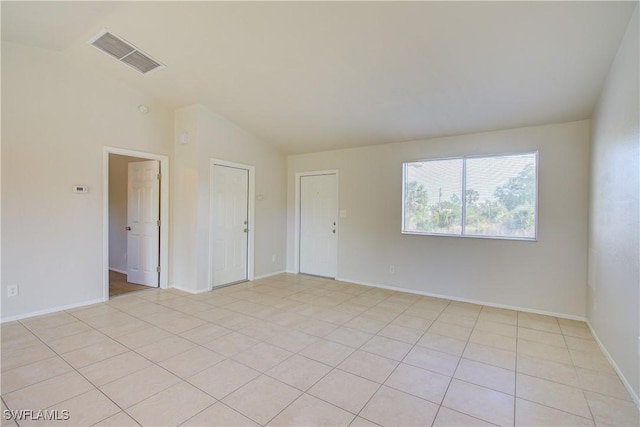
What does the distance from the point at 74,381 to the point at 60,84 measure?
11.2 ft

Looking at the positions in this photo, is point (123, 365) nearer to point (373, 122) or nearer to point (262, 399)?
point (262, 399)

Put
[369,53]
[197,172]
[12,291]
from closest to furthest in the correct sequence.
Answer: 1. [369,53]
2. [12,291]
3. [197,172]

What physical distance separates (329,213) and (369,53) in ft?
10.6

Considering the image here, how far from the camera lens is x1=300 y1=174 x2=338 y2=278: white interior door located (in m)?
5.76

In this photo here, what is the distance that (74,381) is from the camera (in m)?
2.30

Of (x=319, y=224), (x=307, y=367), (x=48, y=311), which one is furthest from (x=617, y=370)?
(x=48, y=311)

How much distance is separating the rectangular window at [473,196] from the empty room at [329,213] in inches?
1.1

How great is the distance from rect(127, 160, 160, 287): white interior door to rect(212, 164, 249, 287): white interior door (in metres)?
0.91

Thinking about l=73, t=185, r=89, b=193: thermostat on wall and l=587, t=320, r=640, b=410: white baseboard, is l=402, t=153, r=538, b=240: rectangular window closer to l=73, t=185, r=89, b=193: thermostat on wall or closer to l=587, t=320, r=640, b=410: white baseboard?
l=587, t=320, r=640, b=410: white baseboard

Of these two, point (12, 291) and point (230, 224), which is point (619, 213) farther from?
point (12, 291)

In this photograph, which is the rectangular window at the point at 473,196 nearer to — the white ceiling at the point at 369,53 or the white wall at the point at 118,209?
the white ceiling at the point at 369,53

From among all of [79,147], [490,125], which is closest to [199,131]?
[79,147]

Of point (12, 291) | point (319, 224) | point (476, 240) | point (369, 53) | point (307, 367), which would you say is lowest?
point (307, 367)

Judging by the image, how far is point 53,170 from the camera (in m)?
3.70
